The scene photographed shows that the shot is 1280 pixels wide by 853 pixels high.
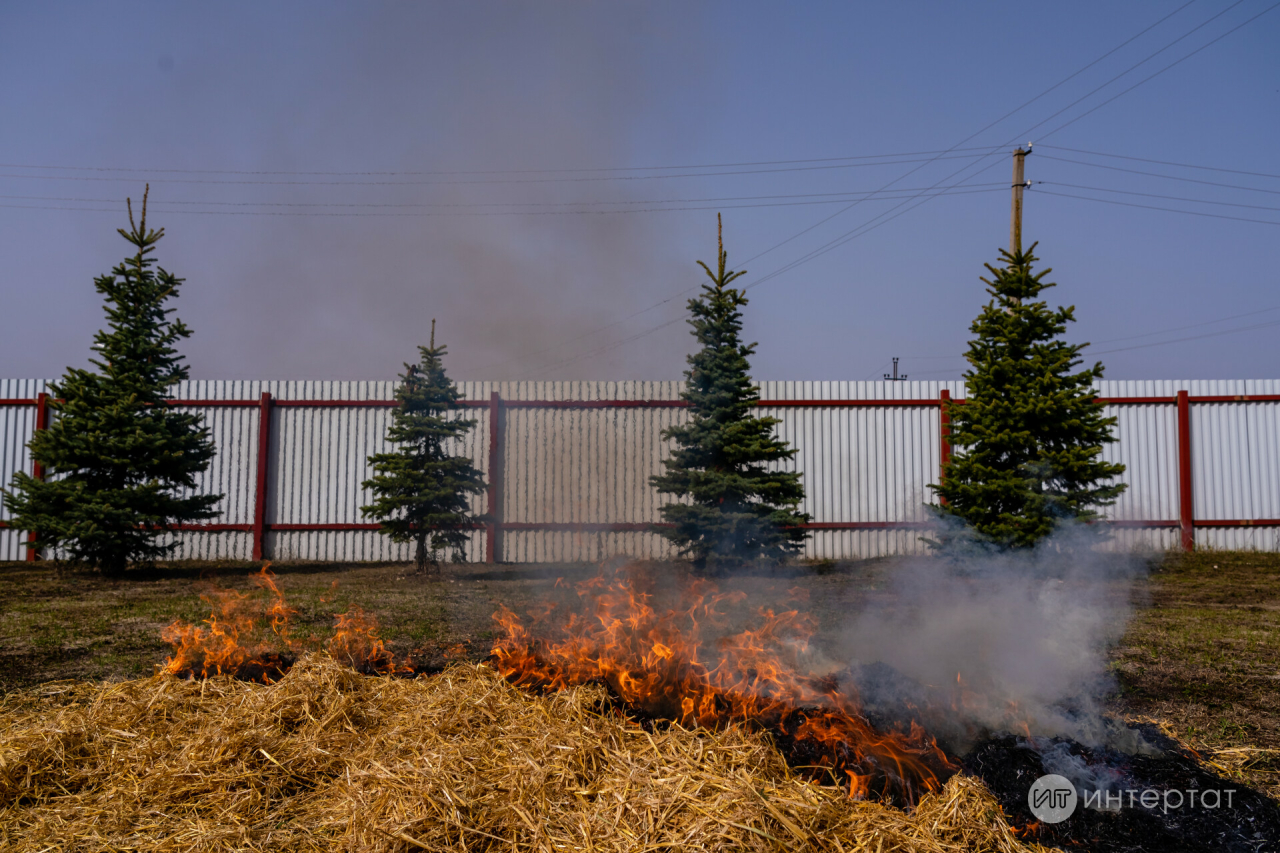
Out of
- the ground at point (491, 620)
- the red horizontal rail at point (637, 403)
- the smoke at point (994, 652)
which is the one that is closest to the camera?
the smoke at point (994, 652)

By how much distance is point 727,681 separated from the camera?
159 inches

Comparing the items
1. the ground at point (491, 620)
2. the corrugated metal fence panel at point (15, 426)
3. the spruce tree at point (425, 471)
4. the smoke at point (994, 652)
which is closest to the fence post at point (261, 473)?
the ground at point (491, 620)

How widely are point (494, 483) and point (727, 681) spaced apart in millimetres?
9375

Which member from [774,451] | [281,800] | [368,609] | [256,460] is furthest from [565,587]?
[256,460]

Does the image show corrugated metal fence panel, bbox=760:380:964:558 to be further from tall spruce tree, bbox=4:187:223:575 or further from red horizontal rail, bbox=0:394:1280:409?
tall spruce tree, bbox=4:187:223:575

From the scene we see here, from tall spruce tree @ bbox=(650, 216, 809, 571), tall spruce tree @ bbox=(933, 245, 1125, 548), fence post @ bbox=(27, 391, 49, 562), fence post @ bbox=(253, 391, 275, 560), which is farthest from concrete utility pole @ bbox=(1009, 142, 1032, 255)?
fence post @ bbox=(27, 391, 49, 562)

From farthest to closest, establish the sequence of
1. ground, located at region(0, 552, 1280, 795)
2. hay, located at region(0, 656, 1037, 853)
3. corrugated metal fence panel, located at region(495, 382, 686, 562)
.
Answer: corrugated metal fence panel, located at region(495, 382, 686, 562), ground, located at region(0, 552, 1280, 795), hay, located at region(0, 656, 1037, 853)

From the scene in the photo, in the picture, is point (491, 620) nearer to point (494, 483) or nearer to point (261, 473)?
point (494, 483)

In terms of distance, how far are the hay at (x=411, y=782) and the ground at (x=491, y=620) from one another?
1343mm

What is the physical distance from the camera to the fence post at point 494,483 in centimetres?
1275

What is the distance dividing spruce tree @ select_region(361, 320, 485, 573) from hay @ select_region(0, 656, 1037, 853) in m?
6.31

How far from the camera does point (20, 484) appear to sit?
1006 cm

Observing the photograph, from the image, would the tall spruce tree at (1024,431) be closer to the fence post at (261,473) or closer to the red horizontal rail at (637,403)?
the red horizontal rail at (637,403)

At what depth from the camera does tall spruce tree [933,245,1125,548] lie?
9.73 m
